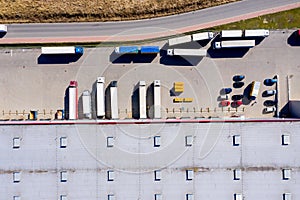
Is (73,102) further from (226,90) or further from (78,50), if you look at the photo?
(226,90)

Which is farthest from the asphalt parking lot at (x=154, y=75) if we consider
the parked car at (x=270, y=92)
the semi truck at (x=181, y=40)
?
the semi truck at (x=181, y=40)

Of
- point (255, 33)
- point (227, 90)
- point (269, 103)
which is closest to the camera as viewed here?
point (255, 33)

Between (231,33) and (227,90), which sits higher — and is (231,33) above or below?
above

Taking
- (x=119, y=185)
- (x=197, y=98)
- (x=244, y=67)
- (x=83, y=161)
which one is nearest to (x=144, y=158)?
(x=119, y=185)

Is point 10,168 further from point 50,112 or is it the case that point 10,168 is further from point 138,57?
point 138,57

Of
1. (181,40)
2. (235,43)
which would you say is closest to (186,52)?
(181,40)

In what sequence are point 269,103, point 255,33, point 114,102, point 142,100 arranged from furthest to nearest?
point 269,103
point 114,102
point 142,100
point 255,33
